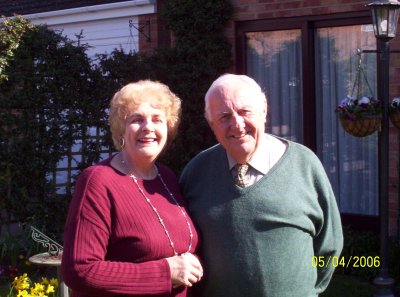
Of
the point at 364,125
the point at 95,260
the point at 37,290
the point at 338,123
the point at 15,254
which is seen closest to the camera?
the point at 95,260

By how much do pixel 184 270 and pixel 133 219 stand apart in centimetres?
29

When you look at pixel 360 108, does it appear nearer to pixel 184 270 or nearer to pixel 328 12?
pixel 328 12

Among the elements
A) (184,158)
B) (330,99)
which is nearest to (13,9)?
(184,158)

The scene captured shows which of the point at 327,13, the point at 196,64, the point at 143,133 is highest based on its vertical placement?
the point at 327,13

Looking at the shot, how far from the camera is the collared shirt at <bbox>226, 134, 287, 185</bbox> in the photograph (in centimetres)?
286

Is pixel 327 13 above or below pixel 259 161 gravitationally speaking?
above

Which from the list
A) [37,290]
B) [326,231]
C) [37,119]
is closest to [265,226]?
[326,231]

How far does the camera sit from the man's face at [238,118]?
2758mm

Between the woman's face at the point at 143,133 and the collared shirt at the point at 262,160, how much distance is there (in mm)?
367

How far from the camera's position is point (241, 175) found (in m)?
2.85

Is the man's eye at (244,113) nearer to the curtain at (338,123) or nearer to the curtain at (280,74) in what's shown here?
the curtain at (338,123)

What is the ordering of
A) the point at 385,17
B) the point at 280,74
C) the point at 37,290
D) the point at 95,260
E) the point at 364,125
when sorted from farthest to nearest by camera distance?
the point at 280,74 → the point at 364,125 → the point at 385,17 → the point at 37,290 → the point at 95,260

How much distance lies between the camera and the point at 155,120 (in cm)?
277

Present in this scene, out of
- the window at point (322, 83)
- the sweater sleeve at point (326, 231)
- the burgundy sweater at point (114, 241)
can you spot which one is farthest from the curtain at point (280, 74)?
the burgundy sweater at point (114, 241)
